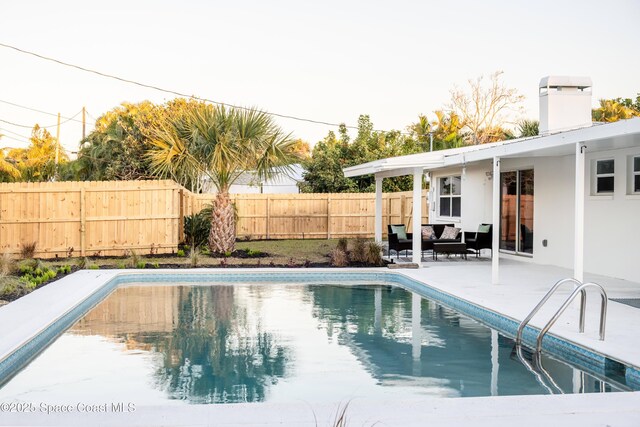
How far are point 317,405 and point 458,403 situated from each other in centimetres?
115

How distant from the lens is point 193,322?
969 centimetres

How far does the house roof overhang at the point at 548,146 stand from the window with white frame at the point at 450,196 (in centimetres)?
A: 229

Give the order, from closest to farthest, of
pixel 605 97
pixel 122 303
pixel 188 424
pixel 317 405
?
pixel 188 424 < pixel 317 405 < pixel 122 303 < pixel 605 97

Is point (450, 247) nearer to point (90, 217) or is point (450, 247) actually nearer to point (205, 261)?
point (205, 261)

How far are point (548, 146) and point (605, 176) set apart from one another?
3144 millimetres

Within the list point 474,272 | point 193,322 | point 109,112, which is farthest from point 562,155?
point 109,112

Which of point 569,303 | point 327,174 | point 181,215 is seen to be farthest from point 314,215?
point 569,303

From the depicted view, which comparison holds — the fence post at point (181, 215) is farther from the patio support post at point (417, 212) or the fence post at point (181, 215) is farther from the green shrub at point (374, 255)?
the patio support post at point (417, 212)

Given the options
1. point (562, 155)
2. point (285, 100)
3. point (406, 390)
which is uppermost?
point (285, 100)

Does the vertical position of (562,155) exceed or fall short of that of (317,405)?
it exceeds it

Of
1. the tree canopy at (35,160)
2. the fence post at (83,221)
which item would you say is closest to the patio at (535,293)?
the fence post at (83,221)

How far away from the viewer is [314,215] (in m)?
25.5

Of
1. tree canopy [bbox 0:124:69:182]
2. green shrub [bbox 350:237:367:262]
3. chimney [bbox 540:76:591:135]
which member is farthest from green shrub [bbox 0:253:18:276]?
tree canopy [bbox 0:124:69:182]

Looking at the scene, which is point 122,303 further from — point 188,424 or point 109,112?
point 109,112
